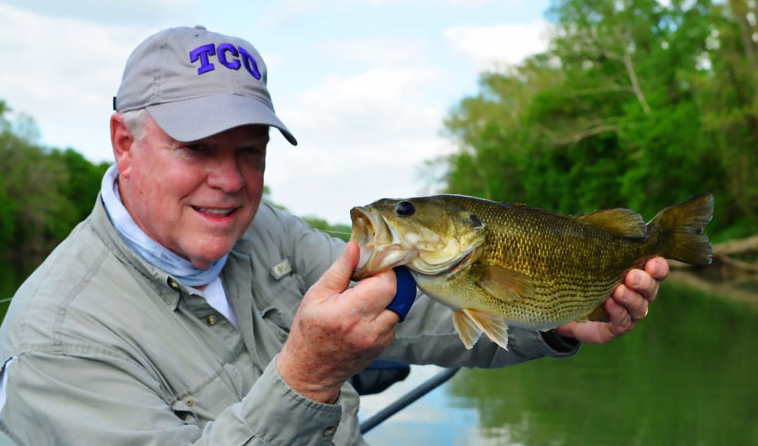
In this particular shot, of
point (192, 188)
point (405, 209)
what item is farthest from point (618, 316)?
point (192, 188)

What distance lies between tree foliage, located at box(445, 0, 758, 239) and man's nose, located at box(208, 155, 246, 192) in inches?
1060

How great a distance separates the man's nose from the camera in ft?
8.78

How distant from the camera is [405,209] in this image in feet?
7.09

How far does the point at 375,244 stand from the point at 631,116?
35.8m

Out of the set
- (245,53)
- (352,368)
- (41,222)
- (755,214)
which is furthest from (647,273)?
(41,222)

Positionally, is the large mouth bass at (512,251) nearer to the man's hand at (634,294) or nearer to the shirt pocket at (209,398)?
the man's hand at (634,294)

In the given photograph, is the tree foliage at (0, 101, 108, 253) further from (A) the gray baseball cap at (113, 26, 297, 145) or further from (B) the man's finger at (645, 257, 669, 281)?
(B) the man's finger at (645, 257, 669, 281)

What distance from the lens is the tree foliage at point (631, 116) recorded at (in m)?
28.0

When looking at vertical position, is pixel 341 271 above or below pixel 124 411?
above

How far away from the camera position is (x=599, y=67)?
40.1 meters

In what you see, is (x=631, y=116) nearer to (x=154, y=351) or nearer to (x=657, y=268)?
(x=657, y=268)

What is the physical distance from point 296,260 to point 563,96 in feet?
123

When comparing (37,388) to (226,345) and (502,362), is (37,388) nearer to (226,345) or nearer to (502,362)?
(226,345)

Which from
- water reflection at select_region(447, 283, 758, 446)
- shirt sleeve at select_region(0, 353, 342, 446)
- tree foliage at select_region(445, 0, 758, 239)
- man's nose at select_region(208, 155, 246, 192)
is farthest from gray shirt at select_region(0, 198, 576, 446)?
tree foliage at select_region(445, 0, 758, 239)
